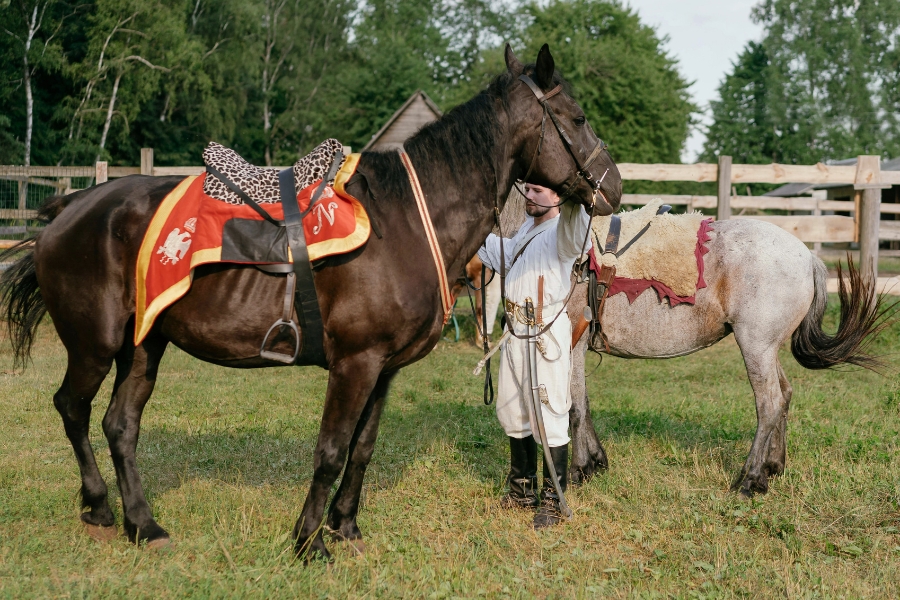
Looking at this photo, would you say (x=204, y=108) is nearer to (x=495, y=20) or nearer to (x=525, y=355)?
(x=495, y=20)

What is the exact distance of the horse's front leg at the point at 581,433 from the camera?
202 inches

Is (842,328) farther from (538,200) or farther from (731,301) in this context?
(538,200)

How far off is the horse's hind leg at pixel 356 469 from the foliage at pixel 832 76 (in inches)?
1887

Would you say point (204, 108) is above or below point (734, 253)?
above

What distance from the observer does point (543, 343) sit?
4375 millimetres

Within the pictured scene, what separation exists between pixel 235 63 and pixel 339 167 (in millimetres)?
32892

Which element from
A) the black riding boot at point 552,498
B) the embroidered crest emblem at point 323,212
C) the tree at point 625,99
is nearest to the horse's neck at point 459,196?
the embroidered crest emblem at point 323,212

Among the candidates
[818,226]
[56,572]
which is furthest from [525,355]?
[818,226]

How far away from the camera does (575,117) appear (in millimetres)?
3730

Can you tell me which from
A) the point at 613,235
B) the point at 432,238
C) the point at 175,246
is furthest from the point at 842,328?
the point at 175,246

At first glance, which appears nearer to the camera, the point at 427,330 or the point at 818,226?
the point at 427,330

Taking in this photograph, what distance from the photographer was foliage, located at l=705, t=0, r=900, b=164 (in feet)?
146

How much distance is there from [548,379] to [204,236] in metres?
2.07

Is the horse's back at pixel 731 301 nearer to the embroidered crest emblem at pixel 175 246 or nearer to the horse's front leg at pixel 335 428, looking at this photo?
the horse's front leg at pixel 335 428
